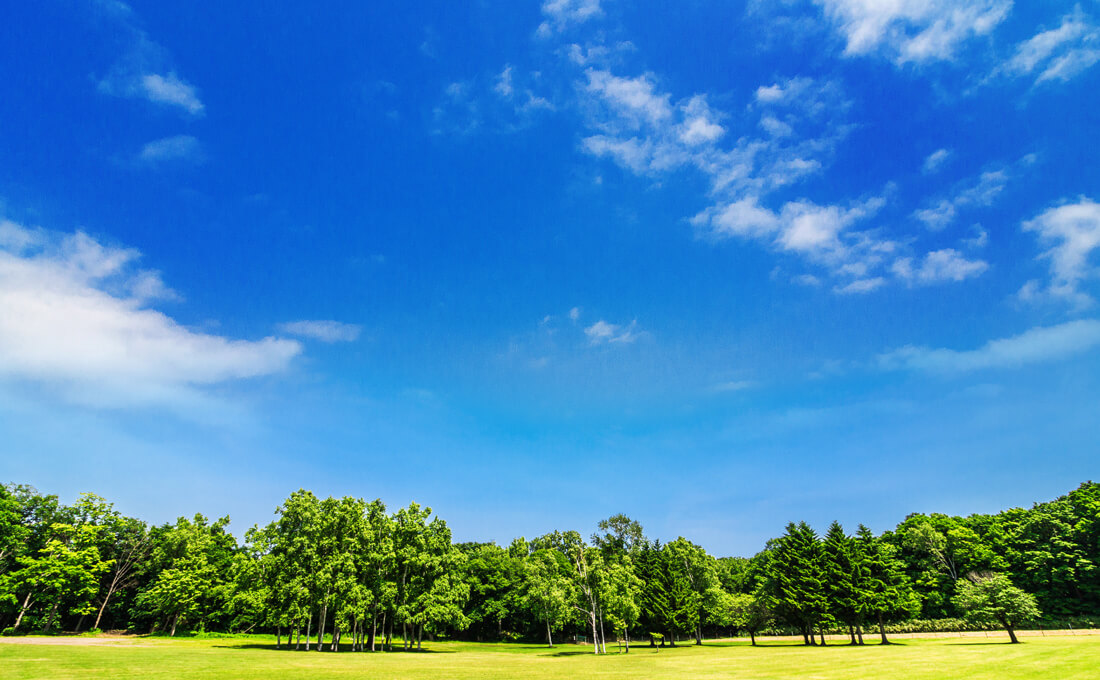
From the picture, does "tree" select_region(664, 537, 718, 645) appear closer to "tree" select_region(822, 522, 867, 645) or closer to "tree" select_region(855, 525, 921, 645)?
"tree" select_region(822, 522, 867, 645)

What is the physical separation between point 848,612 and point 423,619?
172 ft

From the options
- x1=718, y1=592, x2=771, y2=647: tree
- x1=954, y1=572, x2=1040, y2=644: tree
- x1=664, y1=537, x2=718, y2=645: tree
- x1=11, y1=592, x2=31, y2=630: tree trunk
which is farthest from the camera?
x1=664, y1=537, x2=718, y2=645: tree

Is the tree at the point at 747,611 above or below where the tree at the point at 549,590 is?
below

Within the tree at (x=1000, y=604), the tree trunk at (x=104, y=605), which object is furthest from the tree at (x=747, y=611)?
the tree trunk at (x=104, y=605)

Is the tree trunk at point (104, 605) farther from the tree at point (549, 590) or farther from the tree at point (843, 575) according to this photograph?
the tree at point (843, 575)

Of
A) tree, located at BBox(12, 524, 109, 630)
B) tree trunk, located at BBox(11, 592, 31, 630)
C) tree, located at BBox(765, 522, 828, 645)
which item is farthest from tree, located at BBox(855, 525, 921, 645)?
tree trunk, located at BBox(11, 592, 31, 630)

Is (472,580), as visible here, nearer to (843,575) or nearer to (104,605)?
(104,605)

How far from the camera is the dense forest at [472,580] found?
6309cm

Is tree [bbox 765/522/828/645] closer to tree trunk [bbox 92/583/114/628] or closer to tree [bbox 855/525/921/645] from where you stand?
tree [bbox 855/525/921/645]

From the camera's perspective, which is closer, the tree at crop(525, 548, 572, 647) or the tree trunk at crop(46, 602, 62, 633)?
the tree at crop(525, 548, 572, 647)

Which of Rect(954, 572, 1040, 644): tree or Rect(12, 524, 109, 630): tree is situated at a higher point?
Rect(12, 524, 109, 630): tree

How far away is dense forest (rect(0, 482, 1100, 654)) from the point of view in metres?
63.1

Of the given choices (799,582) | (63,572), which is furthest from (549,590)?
(63,572)

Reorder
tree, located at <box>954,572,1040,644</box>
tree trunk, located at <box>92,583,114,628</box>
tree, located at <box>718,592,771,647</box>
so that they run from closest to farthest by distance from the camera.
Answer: tree, located at <box>954,572,1040,644</box>
tree, located at <box>718,592,771,647</box>
tree trunk, located at <box>92,583,114,628</box>
